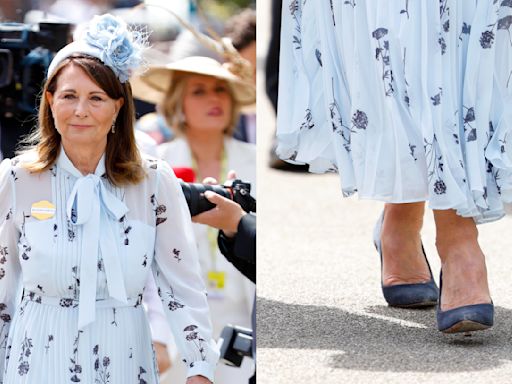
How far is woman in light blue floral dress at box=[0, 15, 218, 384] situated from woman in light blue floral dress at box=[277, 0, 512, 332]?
0.85 metres

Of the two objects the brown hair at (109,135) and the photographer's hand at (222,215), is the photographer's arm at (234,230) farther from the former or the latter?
the brown hair at (109,135)

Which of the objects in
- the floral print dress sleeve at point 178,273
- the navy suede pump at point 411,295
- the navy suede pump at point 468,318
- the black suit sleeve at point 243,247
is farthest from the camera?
the navy suede pump at point 411,295

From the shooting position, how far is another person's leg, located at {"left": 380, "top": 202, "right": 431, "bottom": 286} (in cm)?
411

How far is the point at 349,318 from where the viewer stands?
395cm

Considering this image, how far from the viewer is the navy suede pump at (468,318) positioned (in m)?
3.56

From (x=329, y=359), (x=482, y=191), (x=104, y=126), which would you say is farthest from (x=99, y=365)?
(x=482, y=191)

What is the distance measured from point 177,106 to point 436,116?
741 mm

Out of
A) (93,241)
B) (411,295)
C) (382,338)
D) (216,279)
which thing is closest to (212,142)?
(216,279)

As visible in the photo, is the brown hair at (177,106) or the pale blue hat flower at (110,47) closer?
the pale blue hat flower at (110,47)

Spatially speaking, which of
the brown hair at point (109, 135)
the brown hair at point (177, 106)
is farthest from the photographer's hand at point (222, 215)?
the brown hair at point (109, 135)

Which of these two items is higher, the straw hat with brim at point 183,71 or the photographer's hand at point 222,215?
the straw hat with brim at point 183,71

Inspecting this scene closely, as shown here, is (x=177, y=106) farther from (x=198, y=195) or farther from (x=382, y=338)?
(x=382, y=338)

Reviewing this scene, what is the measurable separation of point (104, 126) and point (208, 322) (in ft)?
1.62

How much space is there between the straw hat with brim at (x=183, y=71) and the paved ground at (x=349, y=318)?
2.31ft
